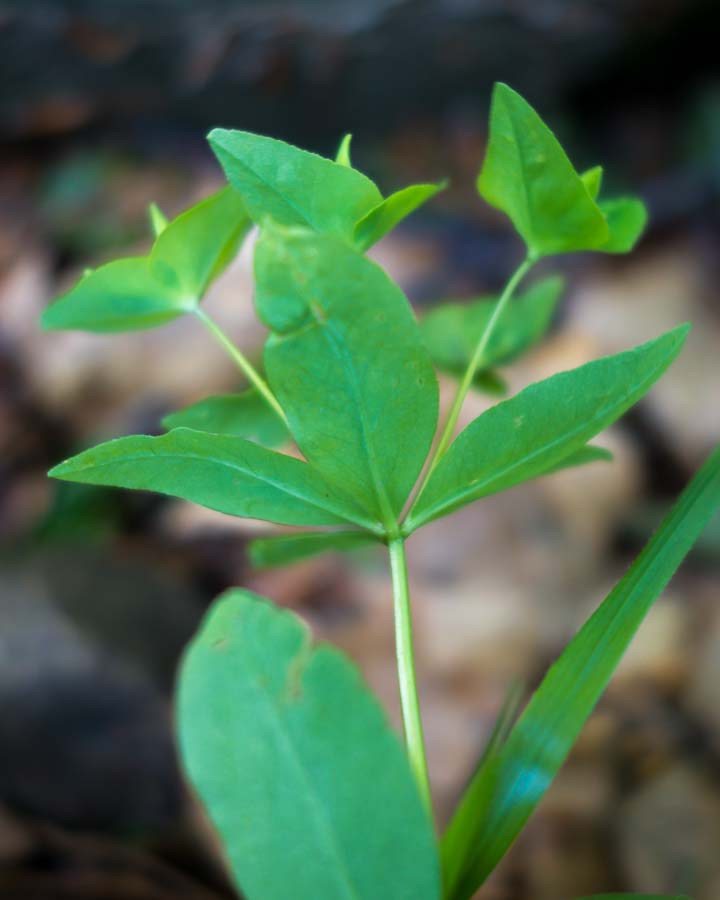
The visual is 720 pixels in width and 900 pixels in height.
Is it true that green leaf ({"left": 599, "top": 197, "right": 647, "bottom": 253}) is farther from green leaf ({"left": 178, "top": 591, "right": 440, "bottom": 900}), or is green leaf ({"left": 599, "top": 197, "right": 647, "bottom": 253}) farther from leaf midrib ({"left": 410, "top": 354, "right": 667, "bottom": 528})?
green leaf ({"left": 178, "top": 591, "right": 440, "bottom": 900})

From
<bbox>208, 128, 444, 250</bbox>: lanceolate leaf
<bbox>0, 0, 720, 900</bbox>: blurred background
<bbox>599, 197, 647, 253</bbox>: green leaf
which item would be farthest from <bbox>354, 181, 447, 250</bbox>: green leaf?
<bbox>0, 0, 720, 900</bbox>: blurred background

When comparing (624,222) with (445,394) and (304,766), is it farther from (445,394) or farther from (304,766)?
(445,394)

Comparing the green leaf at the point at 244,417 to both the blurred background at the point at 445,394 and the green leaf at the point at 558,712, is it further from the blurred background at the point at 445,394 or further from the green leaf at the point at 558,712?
the blurred background at the point at 445,394

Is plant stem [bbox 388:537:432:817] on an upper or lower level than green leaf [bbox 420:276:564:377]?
lower

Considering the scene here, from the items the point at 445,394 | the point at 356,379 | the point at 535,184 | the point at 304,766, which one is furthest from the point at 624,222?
the point at 445,394

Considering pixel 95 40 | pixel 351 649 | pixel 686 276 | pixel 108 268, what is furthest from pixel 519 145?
pixel 95 40

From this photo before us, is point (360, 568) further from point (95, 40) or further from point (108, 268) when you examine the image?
point (95, 40)
